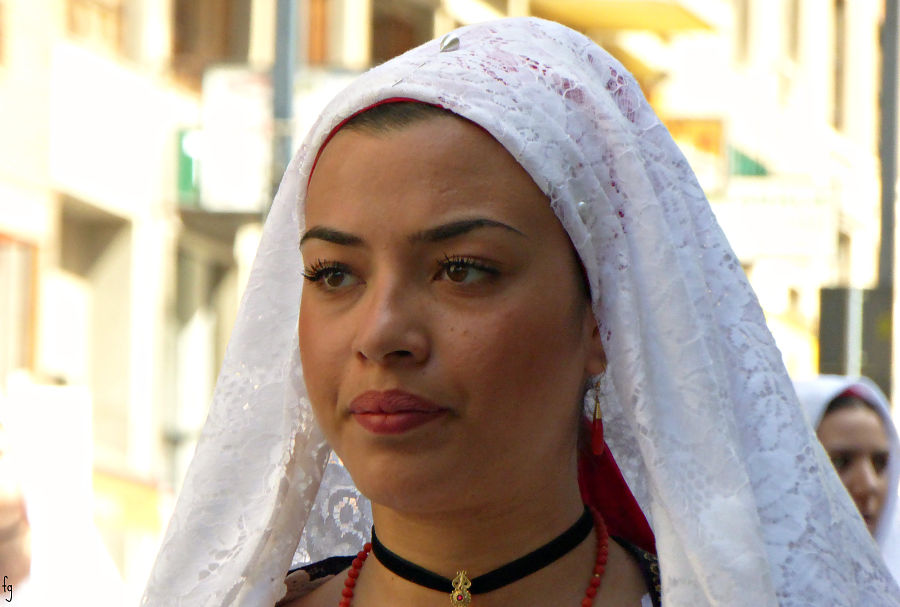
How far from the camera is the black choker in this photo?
86.9 inches

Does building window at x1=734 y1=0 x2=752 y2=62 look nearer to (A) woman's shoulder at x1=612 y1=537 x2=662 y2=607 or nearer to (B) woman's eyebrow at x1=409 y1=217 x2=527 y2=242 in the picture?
(A) woman's shoulder at x1=612 y1=537 x2=662 y2=607

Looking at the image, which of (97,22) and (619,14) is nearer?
(97,22)

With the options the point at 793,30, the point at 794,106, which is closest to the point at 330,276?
the point at 794,106

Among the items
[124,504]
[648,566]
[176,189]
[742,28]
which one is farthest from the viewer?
[742,28]

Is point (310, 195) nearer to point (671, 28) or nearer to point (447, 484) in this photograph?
point (447, 484)

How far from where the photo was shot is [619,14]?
21125 mm

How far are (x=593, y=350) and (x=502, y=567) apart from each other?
1.01 feet

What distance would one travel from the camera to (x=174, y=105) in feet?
51.2

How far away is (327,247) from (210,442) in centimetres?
41

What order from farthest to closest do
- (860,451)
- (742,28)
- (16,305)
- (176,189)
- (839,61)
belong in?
1. (839,61)
2. (742,28)
3. (176,189)
4. (16,305)
5. (860,451)

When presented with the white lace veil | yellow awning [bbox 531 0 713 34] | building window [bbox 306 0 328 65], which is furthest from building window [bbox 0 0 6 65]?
the white lace veil

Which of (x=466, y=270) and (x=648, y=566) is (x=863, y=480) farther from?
(x=466, y=270)

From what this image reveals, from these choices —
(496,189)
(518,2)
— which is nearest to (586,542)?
(496,189)

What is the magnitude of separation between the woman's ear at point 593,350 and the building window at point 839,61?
28744 millimetres
